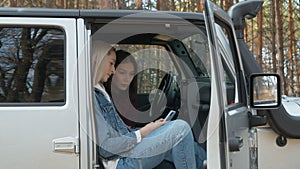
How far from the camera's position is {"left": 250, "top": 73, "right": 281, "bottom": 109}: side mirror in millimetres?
2018

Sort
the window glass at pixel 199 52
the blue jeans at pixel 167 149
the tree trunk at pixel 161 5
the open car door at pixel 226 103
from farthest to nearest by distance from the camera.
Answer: the tree trunk at pixel 161 5
the window glass at pixel 199 52
the blue jeans at pixel 167 149
the open car door at pixel 226 103

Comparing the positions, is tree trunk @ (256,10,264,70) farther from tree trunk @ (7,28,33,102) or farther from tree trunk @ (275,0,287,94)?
tree trunk @ (7,28,33,102)

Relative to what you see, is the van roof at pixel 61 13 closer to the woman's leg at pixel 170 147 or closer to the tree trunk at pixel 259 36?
the woman's leg at pixel 170 147

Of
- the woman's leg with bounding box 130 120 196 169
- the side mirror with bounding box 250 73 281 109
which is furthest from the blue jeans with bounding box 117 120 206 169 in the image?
the side mirror with bounding box 250 73 281 109

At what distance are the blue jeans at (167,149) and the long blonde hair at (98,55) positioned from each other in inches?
19.8

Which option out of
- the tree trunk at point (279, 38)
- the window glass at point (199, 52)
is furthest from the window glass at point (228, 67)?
the tree trunk at point (279, 38)

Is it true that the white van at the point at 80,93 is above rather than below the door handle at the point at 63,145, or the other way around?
above

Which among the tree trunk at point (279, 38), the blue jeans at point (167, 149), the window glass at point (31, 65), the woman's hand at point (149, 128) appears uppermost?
the tree trunk at point (279, 38)

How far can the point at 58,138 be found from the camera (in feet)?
6.85

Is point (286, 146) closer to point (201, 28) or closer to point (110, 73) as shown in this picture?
point (201, 28)

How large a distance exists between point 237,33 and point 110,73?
35.2 inches

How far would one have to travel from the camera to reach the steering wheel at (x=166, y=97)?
3107mm

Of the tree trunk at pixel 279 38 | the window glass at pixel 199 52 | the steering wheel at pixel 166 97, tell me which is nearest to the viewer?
the window glass at pixel 199 52

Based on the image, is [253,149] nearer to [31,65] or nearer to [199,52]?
[199,52]
